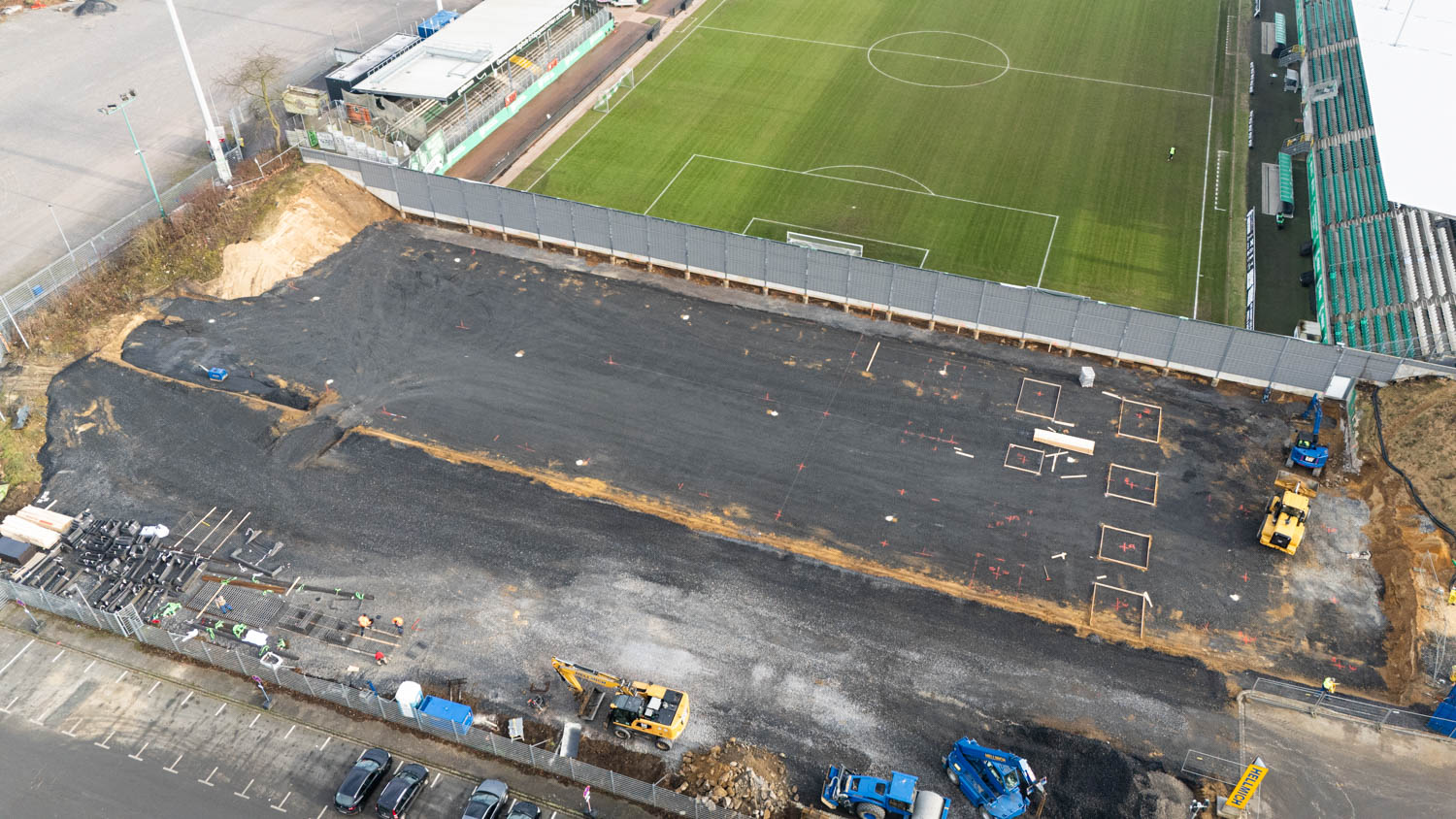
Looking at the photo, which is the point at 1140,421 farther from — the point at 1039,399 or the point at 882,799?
the point at 882,799

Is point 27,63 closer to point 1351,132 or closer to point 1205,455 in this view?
point 1205,455

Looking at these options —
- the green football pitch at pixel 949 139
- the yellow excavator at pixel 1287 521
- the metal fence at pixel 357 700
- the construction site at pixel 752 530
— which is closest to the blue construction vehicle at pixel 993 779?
the construction site at pixel 752 530

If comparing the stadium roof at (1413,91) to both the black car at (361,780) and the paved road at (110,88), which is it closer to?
the black car at (361,780)

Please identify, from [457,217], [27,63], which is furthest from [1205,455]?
[27,63]

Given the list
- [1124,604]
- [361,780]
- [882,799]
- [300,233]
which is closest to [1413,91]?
[1124,604]

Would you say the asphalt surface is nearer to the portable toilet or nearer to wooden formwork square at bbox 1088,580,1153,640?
wooden formwork square at bbox 1088,580,1153,640

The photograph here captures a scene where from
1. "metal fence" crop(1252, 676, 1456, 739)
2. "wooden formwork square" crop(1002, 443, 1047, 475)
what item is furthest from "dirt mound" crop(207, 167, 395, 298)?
"metal fence" crop(1252, 676, 1456, 739)
